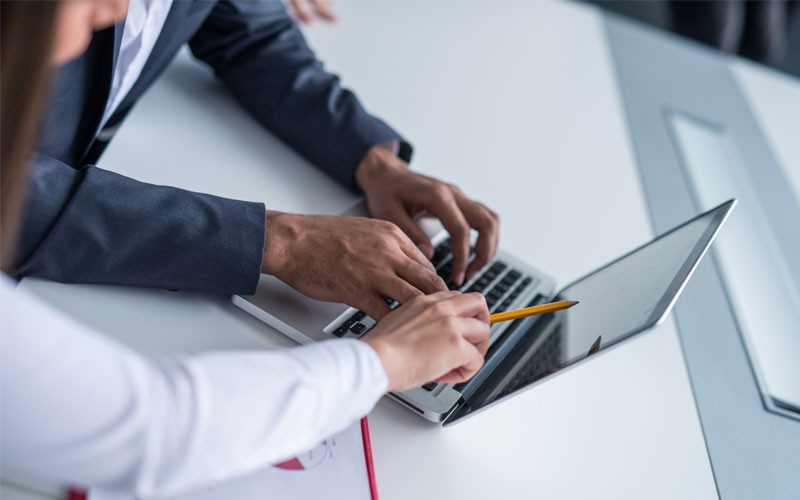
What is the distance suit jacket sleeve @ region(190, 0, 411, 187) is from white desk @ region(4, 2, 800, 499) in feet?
0.10

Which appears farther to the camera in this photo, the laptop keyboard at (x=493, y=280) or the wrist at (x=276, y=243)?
the laptop keyboard at (x=493, y=280)

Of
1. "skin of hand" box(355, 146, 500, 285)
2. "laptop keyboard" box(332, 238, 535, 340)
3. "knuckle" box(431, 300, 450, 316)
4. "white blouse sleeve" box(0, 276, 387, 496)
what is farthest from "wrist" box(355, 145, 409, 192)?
"white blouse sleeve" box(0, 276, 387, 496)

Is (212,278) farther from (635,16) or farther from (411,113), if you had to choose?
(635,16)

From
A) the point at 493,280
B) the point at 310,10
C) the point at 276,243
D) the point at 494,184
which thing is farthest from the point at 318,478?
the point at 310,10

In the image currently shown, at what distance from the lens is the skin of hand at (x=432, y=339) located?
0.62 metres

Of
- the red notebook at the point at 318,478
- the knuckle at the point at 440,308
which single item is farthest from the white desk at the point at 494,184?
the knuckle at the point at 440,308

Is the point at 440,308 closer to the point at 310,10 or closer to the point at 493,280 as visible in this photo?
the point at 493,280

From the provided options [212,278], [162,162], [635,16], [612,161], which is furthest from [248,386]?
[635,16]

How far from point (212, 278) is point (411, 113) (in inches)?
23.4

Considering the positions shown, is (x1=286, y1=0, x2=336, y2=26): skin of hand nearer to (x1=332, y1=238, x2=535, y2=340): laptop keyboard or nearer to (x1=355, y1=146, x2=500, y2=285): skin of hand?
(x1=355, y1=146, x2=500, y2=285): skin of hand

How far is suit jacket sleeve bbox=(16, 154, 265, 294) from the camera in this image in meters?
0.69

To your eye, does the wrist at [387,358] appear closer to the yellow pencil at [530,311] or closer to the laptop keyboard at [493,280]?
the yellow pencil at [530,311]

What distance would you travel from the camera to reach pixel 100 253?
710 mm

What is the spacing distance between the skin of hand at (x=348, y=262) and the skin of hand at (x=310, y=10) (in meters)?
0.69
